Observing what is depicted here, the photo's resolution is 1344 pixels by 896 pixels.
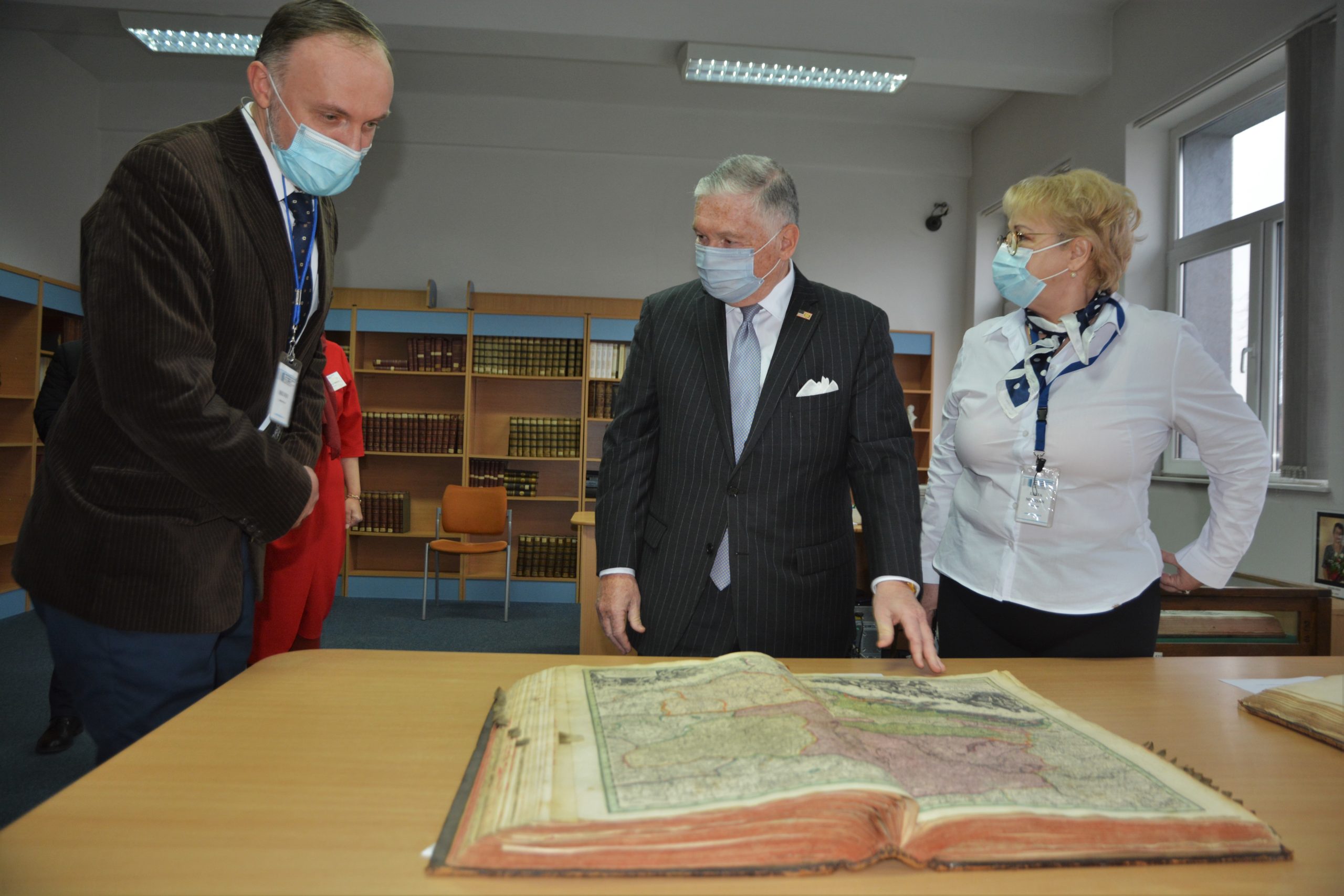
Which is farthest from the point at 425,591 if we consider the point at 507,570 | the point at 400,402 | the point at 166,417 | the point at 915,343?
the point at 166,417

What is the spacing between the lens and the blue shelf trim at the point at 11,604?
5336 mm

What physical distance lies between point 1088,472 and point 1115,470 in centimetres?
5

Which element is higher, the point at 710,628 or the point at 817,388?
the point at 817,388

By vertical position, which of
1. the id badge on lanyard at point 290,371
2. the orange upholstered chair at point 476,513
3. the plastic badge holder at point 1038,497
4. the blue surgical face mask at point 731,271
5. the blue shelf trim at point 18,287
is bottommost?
the orange upholstered chair at point 476,513

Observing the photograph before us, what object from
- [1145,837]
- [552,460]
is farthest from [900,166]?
[1145,837]

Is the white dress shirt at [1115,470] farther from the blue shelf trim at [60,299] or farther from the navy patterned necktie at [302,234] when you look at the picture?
the blue shelf trim at [60,299]

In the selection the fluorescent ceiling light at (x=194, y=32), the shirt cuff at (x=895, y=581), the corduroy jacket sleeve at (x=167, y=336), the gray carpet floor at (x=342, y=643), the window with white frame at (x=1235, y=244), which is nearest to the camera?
the corduroy jacket sleeve at (x=167, y=336)

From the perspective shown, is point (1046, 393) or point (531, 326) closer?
point (1046, 393)

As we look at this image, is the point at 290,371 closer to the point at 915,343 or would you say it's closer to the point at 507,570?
the point at 507,570

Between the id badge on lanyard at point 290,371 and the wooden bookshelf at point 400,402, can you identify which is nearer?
the id badge on lanyard at point 290,371

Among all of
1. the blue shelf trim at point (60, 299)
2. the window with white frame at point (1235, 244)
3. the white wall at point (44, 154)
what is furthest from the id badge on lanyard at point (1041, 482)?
the white wall at point (44, 154)

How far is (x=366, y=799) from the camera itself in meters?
0.72

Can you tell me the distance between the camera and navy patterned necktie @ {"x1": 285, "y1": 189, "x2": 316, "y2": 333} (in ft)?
3.93

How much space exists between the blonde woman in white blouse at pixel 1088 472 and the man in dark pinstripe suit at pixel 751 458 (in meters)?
0.22
